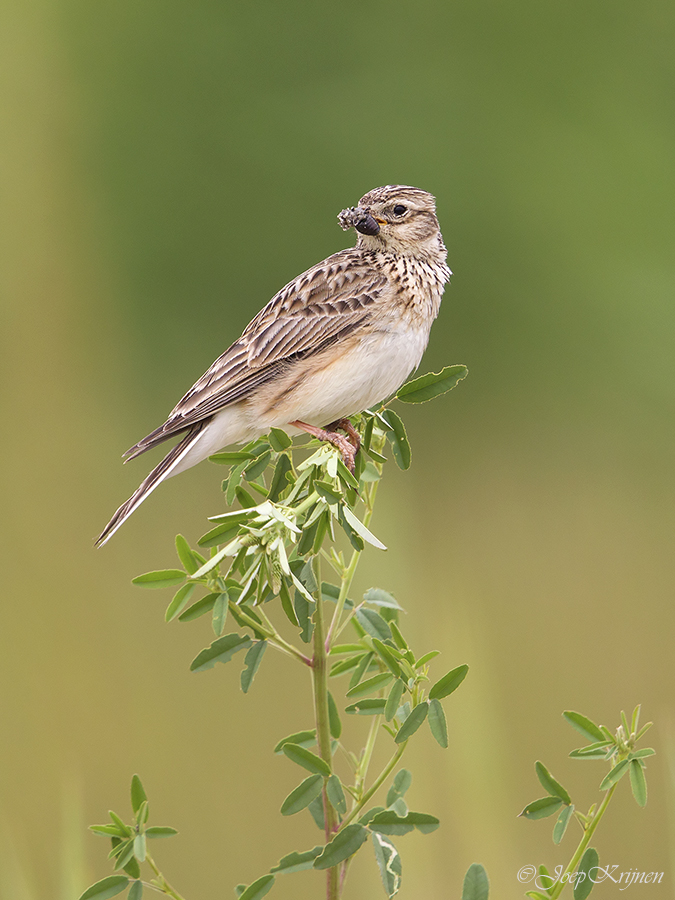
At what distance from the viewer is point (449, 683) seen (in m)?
2.06

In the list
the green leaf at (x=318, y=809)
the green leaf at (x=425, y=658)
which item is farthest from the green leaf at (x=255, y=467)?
the green leaf at (x=318, y=809)

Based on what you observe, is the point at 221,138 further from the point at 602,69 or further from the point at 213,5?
the point at 602,69

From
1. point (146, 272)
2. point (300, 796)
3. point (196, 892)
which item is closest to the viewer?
point (300, 796)

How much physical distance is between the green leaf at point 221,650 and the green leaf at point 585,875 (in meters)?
0.81

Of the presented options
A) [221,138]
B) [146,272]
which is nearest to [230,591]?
[146,272]

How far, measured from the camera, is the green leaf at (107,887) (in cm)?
207

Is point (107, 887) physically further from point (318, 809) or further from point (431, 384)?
point (431, 384)

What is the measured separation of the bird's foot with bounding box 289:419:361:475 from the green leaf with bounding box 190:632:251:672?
70 centimetres

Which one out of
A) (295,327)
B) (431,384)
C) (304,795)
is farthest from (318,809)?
(295,327)

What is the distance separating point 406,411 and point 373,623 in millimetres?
5574

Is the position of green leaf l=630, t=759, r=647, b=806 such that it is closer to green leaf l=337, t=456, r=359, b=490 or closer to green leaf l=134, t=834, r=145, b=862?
green leaf l=337, t=456, r=359, b=490

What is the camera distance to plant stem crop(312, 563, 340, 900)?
1.99 metres

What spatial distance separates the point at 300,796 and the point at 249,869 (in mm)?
3012

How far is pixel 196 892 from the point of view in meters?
4.69
